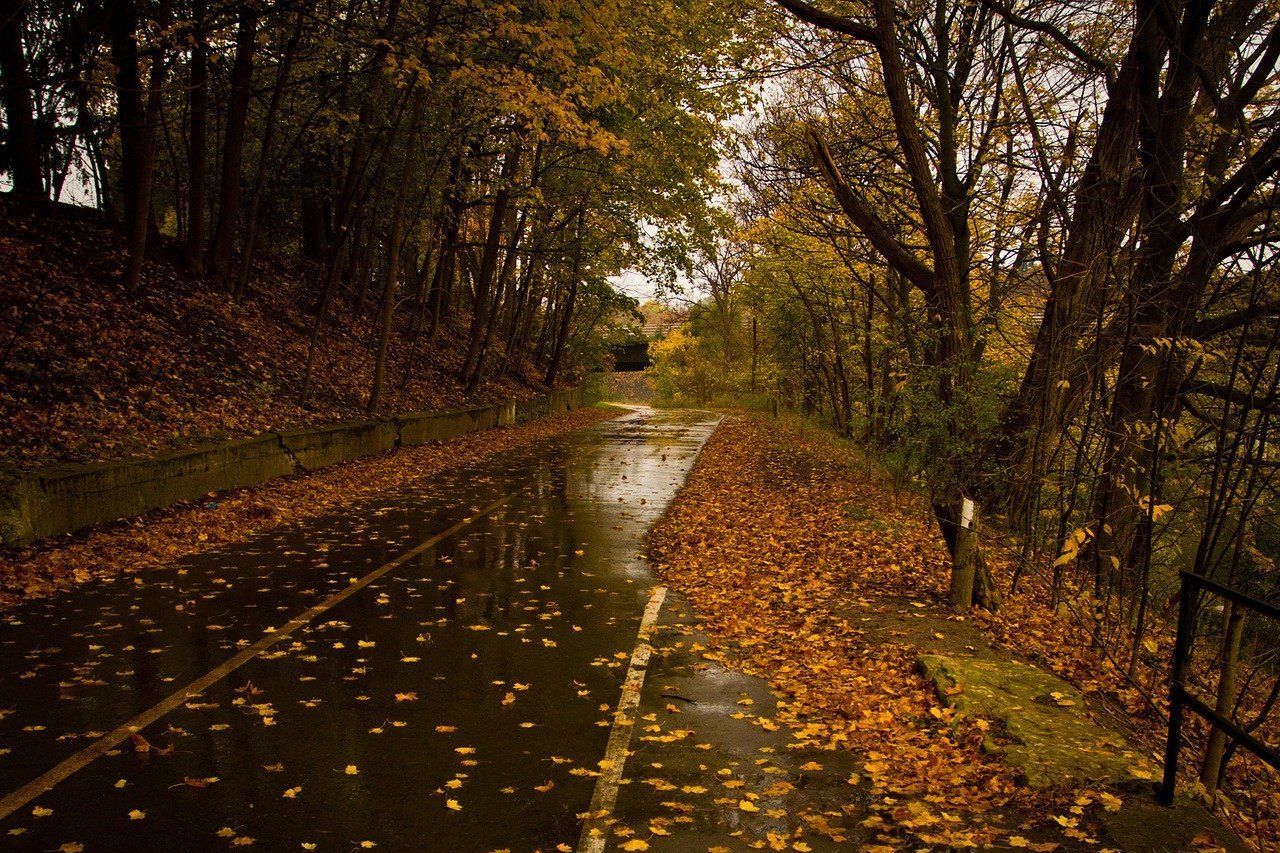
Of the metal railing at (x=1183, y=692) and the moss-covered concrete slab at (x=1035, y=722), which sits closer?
the metal railing at (x=1183, y=692)

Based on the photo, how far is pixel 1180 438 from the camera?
10.7 meters

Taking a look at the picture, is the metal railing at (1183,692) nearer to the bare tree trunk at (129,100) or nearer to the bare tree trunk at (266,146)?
the bare tree trunk at (129,100)

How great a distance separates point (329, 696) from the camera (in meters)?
5.14

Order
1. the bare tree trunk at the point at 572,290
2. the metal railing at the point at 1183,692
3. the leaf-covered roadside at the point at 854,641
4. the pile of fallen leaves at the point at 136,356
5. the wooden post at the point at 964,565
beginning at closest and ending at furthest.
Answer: the metal railing at the point at 1183,692
the leaf-covered roadside at the point at 854,641
the wooden post at the point at 964,565
the pile of fallen leaves at the point at 136,356
the bare tree trunk at the point at 572,290

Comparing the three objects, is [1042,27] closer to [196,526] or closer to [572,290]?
[196,526]

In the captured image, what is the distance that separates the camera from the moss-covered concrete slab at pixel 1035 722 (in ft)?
14.3

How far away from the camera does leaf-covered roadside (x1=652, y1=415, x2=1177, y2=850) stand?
4.02 meters

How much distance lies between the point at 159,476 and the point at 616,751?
8.19 meters

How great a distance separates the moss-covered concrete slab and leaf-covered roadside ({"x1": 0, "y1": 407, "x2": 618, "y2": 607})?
7645 mm

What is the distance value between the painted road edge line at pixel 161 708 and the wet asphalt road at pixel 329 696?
6 centimetres

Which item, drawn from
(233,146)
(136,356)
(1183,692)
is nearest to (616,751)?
(1183,692)

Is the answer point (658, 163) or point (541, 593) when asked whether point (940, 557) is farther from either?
point (658, 163)

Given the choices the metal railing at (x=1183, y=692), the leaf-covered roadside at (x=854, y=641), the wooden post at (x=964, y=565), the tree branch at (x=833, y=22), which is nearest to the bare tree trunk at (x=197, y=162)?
the tree branch at (x=833, y=22)

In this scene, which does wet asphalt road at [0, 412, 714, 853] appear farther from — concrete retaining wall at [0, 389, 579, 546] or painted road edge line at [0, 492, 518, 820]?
concrete retaining wall at [0, 389, 579, 546]
